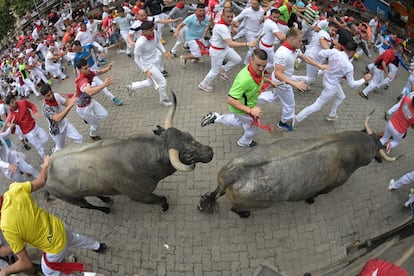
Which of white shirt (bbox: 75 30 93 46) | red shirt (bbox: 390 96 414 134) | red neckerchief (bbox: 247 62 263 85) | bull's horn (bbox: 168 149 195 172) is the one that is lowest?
red shirt (bbox: 390 96 414 134)

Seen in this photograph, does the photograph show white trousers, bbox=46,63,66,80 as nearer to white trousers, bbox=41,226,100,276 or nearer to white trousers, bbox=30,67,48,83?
white trousers, bbox=30,67,48,83

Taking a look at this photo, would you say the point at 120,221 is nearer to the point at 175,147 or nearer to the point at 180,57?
the point at 175,147

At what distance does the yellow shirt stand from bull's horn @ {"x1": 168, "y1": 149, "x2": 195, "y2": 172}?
202 centimetres

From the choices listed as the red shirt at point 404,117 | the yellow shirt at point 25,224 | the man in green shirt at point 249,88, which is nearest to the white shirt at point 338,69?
the red shirt at point 404,117

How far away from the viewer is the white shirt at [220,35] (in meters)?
8.00

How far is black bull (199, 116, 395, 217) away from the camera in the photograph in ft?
17.2

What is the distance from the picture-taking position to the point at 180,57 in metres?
11.1

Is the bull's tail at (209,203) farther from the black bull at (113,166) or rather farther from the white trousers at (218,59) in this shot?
the white trousers at (218,59)

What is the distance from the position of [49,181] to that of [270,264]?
434 centimetres

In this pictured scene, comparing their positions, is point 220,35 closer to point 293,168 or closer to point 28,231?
point 293,168

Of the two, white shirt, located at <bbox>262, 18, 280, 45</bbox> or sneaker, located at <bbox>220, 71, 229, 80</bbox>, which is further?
sneaker, located at <bbox>220, 71, 229, 80</bbox>

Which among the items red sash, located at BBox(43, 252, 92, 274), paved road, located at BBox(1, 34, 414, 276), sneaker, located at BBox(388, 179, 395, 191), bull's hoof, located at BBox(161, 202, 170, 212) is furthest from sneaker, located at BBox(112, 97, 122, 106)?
sneaker, located at BBox(388, 179, 395, 191)

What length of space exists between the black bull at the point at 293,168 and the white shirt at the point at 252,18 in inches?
202

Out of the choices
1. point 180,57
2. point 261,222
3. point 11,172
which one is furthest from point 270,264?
point 180,57
